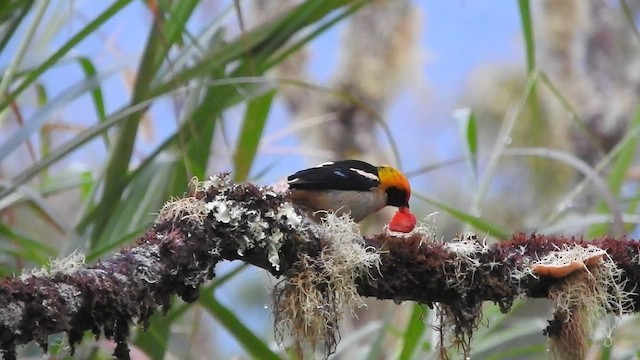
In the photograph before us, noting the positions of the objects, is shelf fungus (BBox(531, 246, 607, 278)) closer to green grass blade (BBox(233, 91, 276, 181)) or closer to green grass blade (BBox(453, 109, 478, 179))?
green grass blade (BBox(453, 109, 478, 179))

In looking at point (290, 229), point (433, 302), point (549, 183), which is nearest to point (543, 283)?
point (433, 302)

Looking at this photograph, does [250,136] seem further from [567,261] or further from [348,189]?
[567,261]

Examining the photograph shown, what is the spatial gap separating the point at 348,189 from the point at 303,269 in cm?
34

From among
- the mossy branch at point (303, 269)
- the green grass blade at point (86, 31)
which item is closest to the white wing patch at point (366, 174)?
the mossy branch at point (303, 269)

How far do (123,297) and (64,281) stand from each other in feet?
0.23

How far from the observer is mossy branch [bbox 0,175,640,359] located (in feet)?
3.28

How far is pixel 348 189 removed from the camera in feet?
5.20

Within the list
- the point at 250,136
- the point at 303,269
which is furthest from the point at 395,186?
the point at 303,269

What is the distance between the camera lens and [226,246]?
117cm

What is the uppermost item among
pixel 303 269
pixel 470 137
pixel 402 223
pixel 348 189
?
pixel 470 137

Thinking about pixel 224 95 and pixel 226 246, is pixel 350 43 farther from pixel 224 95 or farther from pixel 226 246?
pixel 226 246

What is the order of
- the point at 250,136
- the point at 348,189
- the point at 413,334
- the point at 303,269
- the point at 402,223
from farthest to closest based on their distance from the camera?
the point at 250,136
the point at 413,334
the point at 348,189
the point at 402,223
the point at 303,269

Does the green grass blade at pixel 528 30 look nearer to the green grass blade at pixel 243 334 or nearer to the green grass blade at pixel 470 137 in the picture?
the green grass blade at pixel 470 137

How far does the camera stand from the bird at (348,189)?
1.46m
